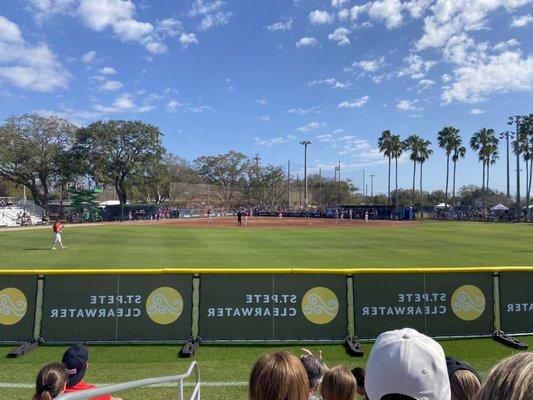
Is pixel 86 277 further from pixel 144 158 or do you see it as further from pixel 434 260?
pixel 144 158

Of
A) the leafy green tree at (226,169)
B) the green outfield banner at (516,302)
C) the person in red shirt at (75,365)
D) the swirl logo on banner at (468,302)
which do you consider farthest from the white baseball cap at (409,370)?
the leafy green tree at (226,169)

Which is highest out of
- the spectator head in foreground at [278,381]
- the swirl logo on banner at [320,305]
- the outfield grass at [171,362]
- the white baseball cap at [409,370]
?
the white baseball cap at [409,370]

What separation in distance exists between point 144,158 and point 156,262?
62994 mm

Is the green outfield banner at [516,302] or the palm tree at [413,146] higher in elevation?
the palm tree at [413,146]

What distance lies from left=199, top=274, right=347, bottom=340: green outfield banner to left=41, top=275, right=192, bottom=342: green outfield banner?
0.50 meters

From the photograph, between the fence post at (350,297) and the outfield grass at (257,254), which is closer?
the fence post at (350,297)

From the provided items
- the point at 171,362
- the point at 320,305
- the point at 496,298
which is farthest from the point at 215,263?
Result: the point at 496,298

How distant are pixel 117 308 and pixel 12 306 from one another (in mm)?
2055

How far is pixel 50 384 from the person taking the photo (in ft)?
12.4

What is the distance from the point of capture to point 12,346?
8.70 metres

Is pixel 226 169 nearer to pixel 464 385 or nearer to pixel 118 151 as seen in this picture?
pixel 118 151

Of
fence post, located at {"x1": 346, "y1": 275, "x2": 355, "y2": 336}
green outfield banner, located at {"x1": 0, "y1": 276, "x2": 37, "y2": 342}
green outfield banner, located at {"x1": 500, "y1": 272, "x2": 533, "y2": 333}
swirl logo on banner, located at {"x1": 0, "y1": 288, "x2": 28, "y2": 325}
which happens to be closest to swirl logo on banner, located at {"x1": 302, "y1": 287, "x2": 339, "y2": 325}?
fence post, located at {"x1": 346, "y1": 275, "x2": 355, "y2": 336}

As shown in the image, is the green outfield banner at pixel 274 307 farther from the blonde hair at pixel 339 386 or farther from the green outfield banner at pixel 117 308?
the blonde hair at pixel 339 386

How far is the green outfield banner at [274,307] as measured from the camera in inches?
354
